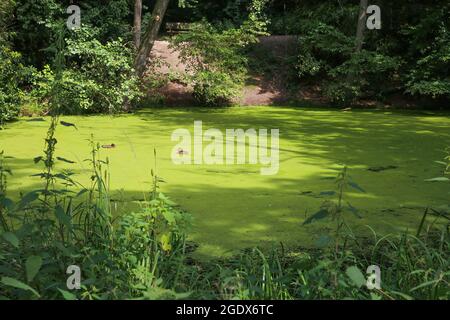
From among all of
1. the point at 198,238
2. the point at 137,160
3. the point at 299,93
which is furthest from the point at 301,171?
the point at 299,93

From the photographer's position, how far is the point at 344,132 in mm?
6617

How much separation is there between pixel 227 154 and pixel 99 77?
3718 mm

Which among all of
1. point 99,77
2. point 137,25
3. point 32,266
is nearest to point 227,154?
point 32,266

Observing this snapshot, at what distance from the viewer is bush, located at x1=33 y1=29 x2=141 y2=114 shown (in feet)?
25.7

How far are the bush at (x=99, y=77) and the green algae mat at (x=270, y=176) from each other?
0.40 m

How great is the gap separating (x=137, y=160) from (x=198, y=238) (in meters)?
2.05

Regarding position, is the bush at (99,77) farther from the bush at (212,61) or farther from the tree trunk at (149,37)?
the bush at (212,61)

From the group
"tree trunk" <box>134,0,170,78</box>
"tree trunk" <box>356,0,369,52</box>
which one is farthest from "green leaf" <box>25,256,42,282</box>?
"tree trunk" <box>356,0,369,52</box>

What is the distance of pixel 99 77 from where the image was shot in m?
8.22

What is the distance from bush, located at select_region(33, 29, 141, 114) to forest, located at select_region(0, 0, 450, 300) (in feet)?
0.11

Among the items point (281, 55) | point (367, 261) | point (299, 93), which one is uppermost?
point (281, 55)

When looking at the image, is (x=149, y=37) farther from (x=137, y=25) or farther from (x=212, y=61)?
(x=212, y=61)
